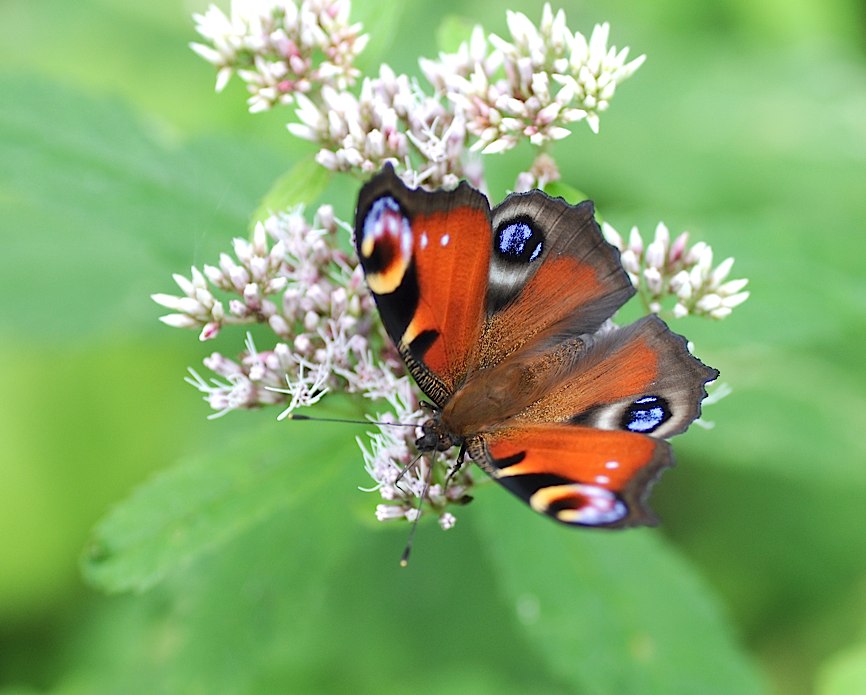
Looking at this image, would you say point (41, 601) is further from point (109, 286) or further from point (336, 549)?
point (336, 549)

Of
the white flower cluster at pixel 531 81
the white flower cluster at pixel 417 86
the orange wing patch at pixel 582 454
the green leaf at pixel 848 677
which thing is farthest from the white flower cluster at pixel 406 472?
the green leaf at pixel 848 677

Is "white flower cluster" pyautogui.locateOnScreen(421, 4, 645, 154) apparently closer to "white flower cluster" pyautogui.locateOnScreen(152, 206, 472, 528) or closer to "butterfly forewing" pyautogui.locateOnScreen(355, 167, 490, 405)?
"butterfly forewing" pyautogui.locateOnScreen(355, 167, 490, 405)

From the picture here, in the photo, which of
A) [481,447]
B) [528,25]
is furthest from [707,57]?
[481,447]

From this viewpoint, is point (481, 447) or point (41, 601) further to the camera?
point (41, 601)

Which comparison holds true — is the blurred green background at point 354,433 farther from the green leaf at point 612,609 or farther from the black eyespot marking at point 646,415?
the black eyespot marking at point 646,415

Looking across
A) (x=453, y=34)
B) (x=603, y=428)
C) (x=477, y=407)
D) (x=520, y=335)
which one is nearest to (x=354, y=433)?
(x=477, y=407)

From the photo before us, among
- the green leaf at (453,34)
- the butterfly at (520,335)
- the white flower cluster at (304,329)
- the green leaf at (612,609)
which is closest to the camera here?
the butterfly at (520,335)

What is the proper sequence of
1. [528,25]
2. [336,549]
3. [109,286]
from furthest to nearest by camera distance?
[109,286] < [336,549] < [528,25]

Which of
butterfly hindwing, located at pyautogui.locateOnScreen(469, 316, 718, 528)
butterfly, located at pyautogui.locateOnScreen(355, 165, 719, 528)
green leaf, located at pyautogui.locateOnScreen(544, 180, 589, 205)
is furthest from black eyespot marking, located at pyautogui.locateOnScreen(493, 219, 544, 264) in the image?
butterfly hindwing, located at pyautogui.locateOnScreen(469, 316, 718, 528)
